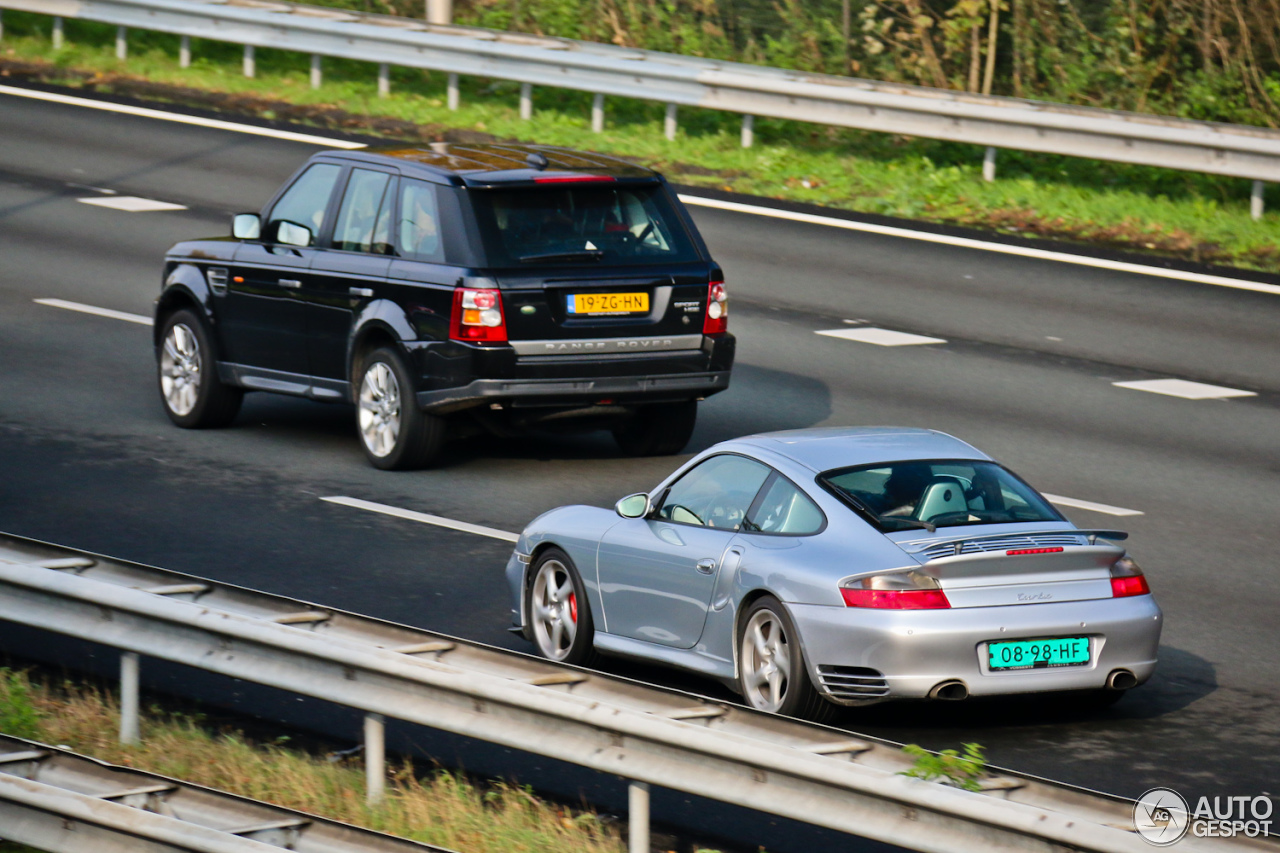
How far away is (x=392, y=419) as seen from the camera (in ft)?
44.2

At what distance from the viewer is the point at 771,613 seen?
→ 8.37 meters

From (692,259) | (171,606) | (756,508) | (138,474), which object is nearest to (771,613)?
(756,508)

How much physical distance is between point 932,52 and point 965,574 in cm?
1801

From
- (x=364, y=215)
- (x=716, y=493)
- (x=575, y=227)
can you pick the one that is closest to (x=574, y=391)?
(x=575, y=227)

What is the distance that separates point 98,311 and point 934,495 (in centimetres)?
1097

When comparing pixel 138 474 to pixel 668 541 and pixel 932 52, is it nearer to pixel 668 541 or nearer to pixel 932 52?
pixel 668 541

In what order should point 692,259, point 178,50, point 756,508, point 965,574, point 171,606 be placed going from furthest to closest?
point 178,50 → point 692,259 → point 756,508 → point 965,574 → point 171,606

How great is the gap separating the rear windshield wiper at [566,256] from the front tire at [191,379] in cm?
298

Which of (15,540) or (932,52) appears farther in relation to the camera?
(932,52)

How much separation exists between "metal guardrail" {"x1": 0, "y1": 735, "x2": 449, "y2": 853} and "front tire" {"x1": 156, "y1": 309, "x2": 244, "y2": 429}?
8.11m

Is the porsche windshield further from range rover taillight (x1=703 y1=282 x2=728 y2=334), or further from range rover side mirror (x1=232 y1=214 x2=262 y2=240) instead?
range rover side mirror (x1=232 y1=214 x2=262 y2=240)

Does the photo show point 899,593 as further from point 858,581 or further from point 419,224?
point 419,224

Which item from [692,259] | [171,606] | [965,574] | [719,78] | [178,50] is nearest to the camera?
[171,606]

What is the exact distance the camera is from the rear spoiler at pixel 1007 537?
810 cm
